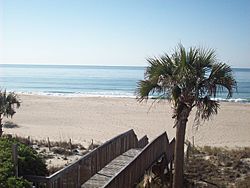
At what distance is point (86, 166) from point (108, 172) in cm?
111

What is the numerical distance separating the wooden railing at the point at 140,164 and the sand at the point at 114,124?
965 cm

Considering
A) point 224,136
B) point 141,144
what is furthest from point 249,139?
point 141,144

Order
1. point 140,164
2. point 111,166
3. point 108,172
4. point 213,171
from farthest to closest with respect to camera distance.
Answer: point 213,171
point 111,166
point 108,172
point 140,164

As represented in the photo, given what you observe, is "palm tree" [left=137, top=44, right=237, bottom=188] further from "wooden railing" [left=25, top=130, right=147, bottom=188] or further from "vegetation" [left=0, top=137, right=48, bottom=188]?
"vegetation" [left=0, top=137, right=48, bottom=188]

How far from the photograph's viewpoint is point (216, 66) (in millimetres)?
9297

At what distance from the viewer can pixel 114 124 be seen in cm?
3291

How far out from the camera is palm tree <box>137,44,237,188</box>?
924cm

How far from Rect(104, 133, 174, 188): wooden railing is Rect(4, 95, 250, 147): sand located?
965 cm

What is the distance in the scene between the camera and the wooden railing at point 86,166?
25.3ft

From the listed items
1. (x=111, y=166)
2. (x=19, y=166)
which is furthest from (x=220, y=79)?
(x=19, y=166)

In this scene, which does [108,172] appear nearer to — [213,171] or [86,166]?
[86,166]

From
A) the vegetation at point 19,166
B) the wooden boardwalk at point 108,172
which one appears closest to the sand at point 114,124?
the wooden boardwalk at point 108,172

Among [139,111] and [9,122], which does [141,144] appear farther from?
[139,111]

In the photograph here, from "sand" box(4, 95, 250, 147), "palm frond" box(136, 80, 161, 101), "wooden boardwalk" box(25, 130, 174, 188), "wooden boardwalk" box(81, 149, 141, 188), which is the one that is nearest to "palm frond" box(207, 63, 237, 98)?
"palm frond" box(136, 80, 161, 101)
